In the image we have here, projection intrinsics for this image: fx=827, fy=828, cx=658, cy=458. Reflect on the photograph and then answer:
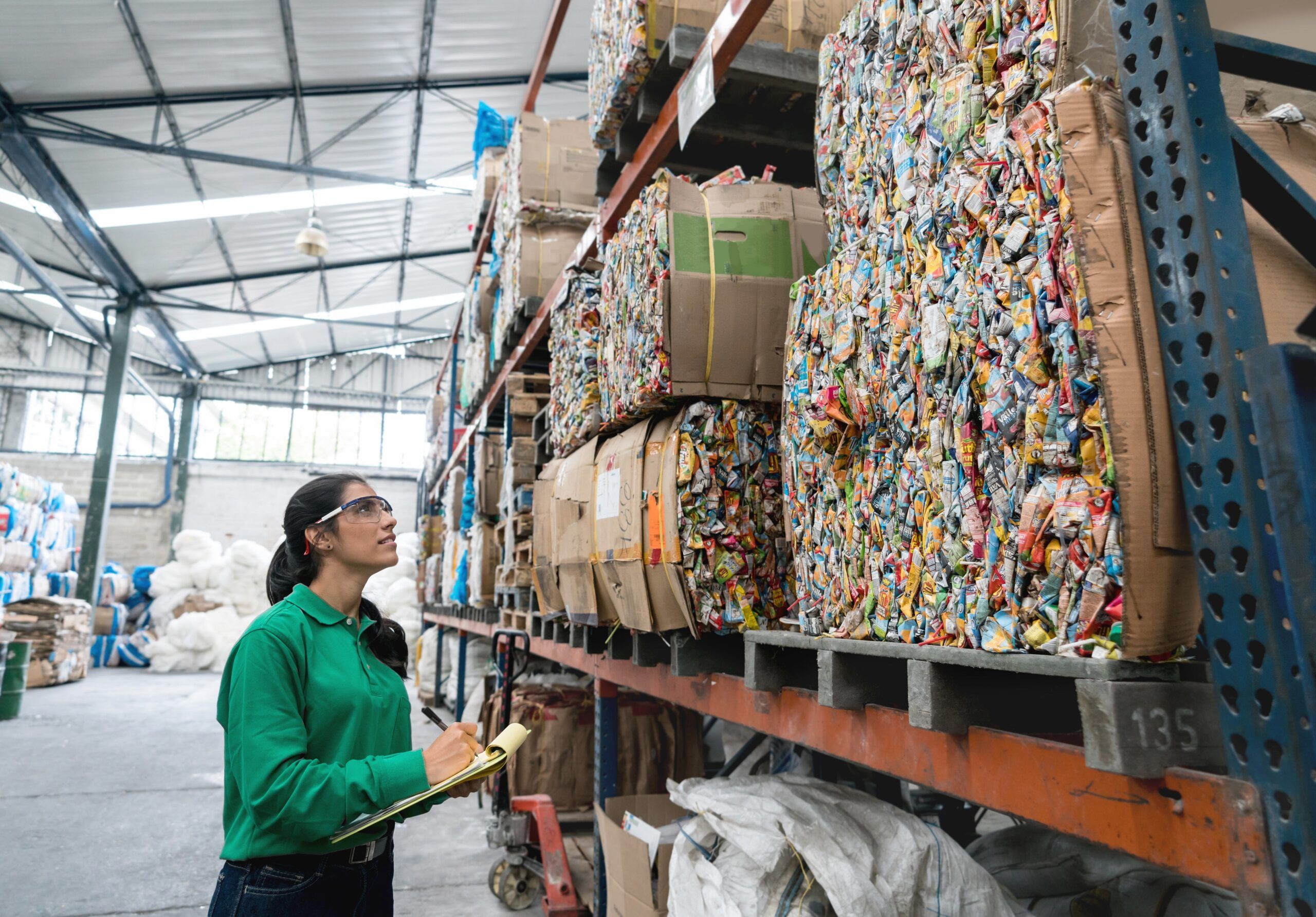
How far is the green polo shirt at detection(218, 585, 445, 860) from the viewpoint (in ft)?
5.16

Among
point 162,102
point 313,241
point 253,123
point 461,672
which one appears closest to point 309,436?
point 313,241

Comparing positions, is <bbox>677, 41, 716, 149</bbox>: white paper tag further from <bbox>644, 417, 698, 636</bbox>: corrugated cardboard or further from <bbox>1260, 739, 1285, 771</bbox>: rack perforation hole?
<bbox>1260, 739, 1285, 771</bbox>: rack perforation hole

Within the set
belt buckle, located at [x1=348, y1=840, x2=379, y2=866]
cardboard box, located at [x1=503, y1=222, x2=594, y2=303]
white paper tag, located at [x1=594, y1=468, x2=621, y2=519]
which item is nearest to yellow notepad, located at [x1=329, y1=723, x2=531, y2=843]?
belt buckle, located at [x1=348, y1=840, x2=379, y2=866]

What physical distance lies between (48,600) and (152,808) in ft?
27.5

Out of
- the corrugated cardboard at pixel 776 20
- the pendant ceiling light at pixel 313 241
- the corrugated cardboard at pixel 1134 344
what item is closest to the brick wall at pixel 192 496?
the pendant ceiling light at pixel 313 241

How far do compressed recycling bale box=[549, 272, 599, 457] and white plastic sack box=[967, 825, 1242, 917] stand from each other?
212cm

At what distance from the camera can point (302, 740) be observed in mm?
1639

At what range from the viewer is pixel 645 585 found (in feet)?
8.13

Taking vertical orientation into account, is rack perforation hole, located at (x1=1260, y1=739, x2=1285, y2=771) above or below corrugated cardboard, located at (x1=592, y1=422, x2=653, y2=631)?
below

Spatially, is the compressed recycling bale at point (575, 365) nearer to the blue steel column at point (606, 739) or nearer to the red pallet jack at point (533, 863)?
the blue steel column at point (606, 739)

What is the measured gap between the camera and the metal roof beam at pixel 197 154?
10.6 meters

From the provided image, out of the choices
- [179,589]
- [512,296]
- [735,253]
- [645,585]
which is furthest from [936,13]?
[179,589]

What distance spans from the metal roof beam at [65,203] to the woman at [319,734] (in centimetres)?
1161

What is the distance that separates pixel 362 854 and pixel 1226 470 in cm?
181
